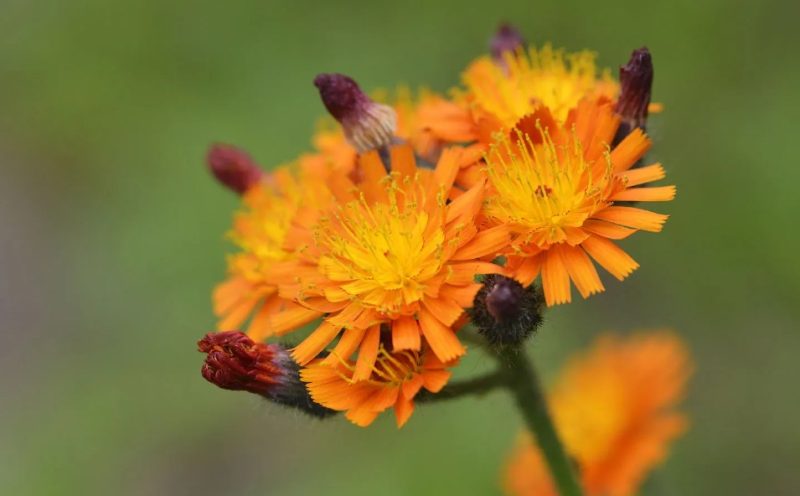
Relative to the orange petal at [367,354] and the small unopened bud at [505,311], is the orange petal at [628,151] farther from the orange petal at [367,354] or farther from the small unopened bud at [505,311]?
the orange petal at [367,354]

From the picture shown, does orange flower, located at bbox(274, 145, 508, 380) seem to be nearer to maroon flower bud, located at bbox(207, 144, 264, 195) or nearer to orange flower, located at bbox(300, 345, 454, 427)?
orange flower, located at bbox(300, 345, 454, 427)

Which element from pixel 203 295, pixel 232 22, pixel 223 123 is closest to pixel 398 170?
pixel 203 295

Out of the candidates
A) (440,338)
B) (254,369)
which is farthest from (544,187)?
(254,369)

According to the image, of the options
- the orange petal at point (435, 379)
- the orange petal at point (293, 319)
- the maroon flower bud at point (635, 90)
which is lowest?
the orange petal at point (435, 379)

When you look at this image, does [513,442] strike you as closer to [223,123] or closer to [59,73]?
[223,123]

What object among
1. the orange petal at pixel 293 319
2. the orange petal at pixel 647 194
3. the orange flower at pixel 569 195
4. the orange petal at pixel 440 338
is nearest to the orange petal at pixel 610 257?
the orange flower at pixel 569 195

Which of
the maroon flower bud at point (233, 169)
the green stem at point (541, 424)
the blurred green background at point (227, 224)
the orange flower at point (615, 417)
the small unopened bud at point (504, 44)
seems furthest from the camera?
the blurred green background at point (227, 224)
